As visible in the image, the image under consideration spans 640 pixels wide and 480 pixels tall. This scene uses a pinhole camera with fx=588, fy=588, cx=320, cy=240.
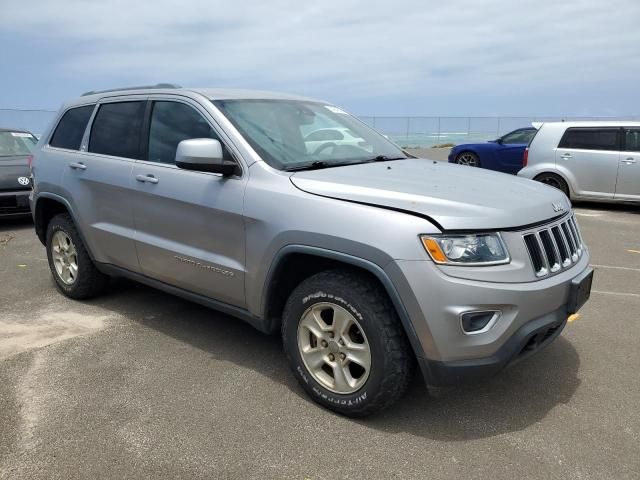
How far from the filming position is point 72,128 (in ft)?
16.6

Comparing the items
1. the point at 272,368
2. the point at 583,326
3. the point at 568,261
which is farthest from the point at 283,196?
the point at 583,326

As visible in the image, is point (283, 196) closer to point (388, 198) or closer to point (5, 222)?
point (388, 198)

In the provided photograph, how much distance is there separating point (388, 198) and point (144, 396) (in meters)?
1.84

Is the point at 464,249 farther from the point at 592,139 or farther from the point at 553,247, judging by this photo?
the point at 592,139

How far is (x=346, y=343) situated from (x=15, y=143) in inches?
359

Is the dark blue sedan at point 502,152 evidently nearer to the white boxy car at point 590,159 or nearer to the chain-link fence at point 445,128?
the white boxy car at point 590,159

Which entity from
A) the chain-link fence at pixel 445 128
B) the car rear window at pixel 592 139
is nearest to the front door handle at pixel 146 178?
A: the car rear window at pixel 592 139

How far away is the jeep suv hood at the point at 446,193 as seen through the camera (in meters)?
2.83

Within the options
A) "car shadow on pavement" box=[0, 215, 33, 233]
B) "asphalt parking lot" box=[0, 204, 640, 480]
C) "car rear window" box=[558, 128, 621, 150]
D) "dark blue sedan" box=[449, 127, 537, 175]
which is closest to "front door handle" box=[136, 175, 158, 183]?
"asphalt parking lot" box=[0, 204, 640, 480]

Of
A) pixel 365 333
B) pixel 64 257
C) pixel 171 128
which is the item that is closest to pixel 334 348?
pixel 365 333

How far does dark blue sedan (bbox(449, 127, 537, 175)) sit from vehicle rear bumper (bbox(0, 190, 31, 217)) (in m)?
10.6

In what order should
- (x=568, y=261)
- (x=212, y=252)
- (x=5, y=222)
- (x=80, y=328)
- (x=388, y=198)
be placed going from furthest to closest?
1. (x=5, y=222)
2. (x=80, y=328)
3. (x=212, y=252)
4. (x=568, y=261)
5. (x=388, y=198)

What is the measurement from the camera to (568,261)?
127 inches

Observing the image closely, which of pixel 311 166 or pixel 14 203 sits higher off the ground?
pixel 311 166
